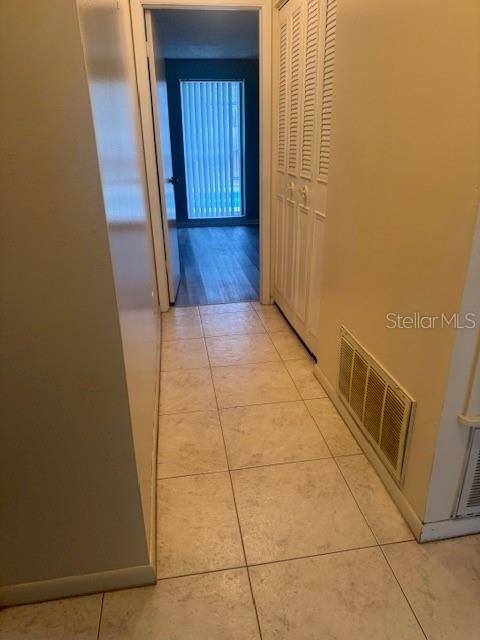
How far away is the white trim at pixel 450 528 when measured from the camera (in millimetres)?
1460

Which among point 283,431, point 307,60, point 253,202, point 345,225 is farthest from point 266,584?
point 253,202

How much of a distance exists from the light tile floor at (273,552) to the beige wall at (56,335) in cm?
16

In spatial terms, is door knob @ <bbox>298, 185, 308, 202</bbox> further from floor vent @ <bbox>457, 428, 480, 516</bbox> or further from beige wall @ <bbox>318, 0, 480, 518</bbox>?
floor vent @ <bbox>457, 428, 480, 516</bbox>

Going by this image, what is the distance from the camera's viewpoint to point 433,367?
1.32m

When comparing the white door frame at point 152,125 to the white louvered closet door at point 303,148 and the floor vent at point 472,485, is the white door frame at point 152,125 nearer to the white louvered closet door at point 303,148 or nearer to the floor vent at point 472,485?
the white louvered closet door at point 303,148

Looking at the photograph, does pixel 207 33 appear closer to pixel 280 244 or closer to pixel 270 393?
pixel 280 244

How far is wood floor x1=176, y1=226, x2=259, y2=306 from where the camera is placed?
151 inches

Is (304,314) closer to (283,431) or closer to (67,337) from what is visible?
(283,431)

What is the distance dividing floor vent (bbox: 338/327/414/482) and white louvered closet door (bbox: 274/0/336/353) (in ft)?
1.93

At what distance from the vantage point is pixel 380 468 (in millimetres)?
1743

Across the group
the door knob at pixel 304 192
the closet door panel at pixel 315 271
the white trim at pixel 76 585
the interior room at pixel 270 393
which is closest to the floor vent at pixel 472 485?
the interior room at pixel 270 393

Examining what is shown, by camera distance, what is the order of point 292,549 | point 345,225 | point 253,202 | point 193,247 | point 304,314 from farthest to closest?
1. point 253,202
2. point 193,247
3. point 304,314
4. point 345,225
5. point 292,549

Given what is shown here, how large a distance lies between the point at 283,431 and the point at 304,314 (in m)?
0.93

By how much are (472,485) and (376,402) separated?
0.43m
